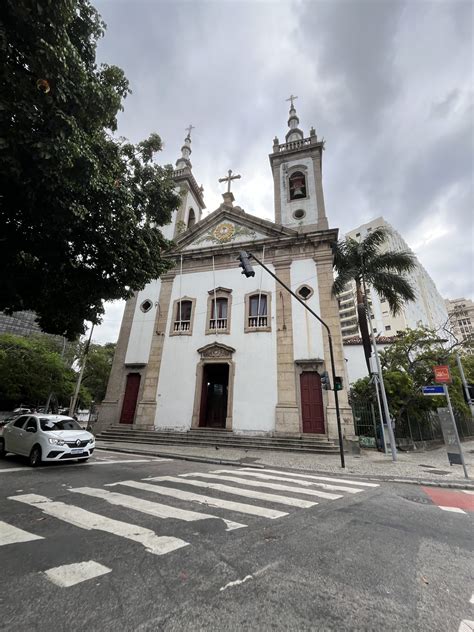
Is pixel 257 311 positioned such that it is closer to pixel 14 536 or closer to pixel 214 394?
pixel 214 394

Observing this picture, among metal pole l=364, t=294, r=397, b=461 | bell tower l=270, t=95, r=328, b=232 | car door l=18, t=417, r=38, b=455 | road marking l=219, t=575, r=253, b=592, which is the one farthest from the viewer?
bell tower l=270, t=95, r=328, b=232

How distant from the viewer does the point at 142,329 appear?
793 inches

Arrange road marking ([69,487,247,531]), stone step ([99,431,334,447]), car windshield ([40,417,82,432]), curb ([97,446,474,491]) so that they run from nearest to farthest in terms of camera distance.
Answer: road marking ([69,487,247,531])
curb ([97,446,474,491])
car windshield ([40,417,82,432])
stone step ([99,431,334,447])

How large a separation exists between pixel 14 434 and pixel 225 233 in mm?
16538

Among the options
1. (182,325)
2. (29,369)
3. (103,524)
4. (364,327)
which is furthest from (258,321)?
(29,369)

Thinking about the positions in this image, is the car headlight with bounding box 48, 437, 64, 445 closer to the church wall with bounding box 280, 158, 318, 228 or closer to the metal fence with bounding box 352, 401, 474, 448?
the metal fence with bounding box 352, 401, 474, 448

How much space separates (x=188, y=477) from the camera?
7.66 m

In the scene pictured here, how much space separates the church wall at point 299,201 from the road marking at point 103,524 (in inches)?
765

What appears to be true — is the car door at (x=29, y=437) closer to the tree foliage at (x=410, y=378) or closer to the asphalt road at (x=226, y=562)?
the asphalt road at (x=226, y=562)

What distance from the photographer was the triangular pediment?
66.3 ft

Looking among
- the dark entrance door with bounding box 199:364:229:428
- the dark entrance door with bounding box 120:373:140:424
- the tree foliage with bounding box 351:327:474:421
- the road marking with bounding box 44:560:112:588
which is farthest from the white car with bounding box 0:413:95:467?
the tree foliage with bounding box 351:327:474:421

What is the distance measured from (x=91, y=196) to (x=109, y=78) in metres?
3.28

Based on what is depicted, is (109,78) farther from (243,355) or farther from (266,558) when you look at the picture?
(243,355)

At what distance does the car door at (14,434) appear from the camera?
923 centimetres
